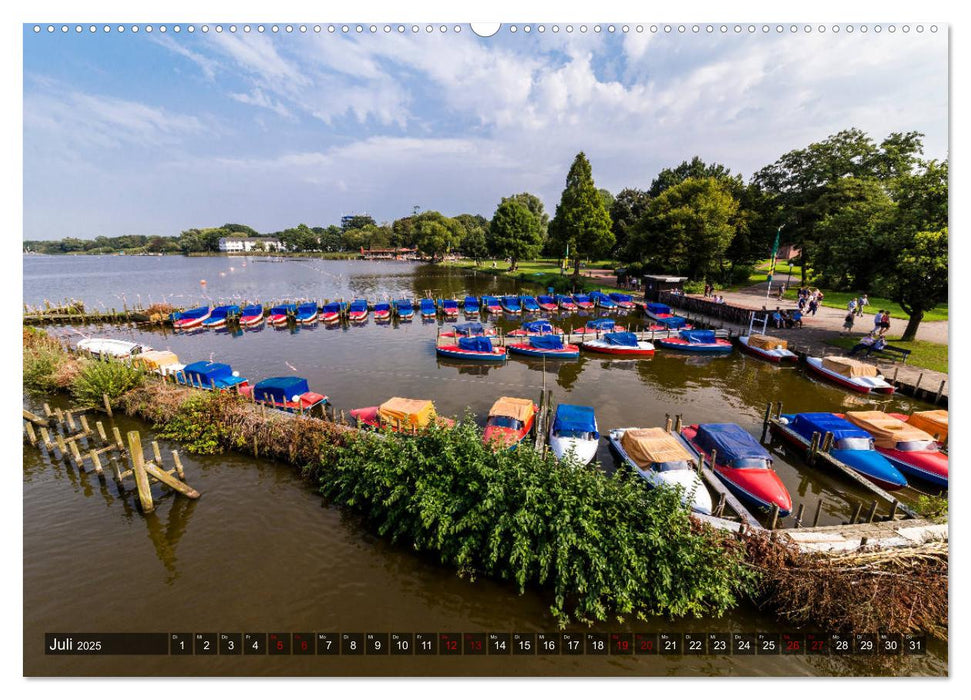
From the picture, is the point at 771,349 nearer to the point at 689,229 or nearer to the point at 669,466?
the point at 669,466

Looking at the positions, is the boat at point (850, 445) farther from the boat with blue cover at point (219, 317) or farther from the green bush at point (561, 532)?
the boat with blue cover at point (219, 317)

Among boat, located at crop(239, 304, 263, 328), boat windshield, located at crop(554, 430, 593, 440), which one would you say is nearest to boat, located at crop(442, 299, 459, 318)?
boat, located at crop(239, 304, 263, 328)

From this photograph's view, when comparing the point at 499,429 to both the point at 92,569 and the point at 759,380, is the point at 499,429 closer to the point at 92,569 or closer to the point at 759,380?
the point at 92,569

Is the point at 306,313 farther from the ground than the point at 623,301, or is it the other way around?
the point at 623,301

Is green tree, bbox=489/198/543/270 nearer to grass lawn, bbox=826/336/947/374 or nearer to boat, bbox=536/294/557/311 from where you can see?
boat, bbox=536/294/557/311

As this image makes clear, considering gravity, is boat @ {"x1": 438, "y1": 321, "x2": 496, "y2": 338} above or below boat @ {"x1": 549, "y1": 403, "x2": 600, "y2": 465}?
above

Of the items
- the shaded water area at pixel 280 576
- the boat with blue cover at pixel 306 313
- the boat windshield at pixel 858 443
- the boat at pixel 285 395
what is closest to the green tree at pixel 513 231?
the boat with blue cover at pixel 306 313

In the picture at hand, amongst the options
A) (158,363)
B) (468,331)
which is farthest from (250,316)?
(468,331)
